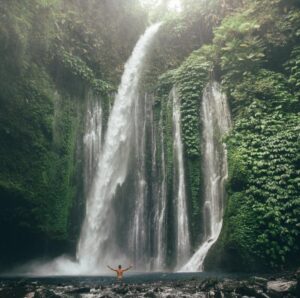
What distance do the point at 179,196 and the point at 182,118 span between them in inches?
144

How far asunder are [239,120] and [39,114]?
809cm

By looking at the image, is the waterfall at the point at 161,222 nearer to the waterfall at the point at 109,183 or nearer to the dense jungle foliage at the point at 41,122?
the waterfall at the point at 109,183

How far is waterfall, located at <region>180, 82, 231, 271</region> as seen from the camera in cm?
1301

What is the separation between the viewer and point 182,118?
636 inches

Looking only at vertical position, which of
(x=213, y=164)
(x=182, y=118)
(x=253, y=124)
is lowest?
(x=213, y=164)

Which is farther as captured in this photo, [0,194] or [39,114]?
[39,114]

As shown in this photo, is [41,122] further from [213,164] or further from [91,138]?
[213,164]

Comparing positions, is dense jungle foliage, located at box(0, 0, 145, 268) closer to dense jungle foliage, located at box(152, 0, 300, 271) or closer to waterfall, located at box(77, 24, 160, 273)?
waterfall, located at box(77, 24, 160, 273)

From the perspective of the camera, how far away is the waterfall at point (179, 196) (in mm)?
13578

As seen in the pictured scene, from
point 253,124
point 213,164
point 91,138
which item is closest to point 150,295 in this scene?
point 213,164

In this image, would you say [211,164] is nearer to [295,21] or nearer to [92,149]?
[92,149]

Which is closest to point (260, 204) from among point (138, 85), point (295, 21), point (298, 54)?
point (298, 54)

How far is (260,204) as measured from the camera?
1154 cm

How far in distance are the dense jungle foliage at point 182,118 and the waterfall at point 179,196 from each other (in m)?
0.27
